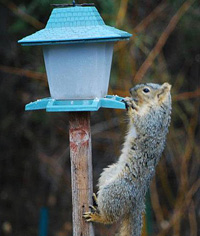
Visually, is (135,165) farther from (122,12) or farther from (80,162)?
(122,12)

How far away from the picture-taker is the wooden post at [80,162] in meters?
2.82

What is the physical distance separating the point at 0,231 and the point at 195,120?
8.03 feet

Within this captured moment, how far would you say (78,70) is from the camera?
8.87 feet

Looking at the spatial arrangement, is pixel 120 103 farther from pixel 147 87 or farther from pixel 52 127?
pixel 52 127

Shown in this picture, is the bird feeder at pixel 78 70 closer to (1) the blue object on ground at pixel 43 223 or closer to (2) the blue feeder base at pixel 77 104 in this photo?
(2) the blue feeder base at pixel 77 104

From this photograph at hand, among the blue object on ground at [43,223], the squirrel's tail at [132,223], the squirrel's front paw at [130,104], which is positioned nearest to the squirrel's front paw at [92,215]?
the squirrel's tail at [132,223]

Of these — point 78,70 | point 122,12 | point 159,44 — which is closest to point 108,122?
point 159,44

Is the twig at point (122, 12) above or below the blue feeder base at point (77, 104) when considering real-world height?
above

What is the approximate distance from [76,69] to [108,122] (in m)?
2.22

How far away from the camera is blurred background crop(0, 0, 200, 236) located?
14.2 ft

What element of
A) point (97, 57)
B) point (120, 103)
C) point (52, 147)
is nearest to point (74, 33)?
point (97, 57)

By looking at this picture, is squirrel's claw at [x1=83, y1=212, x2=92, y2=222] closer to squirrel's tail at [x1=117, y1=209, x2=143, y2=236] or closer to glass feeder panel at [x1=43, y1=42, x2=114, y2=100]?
squirrel's tail at [x1=117, y1=209, x2=143, y2=236]

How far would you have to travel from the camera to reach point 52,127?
5344 mm

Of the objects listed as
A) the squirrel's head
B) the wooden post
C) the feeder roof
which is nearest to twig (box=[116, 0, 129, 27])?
the squirrel's head
